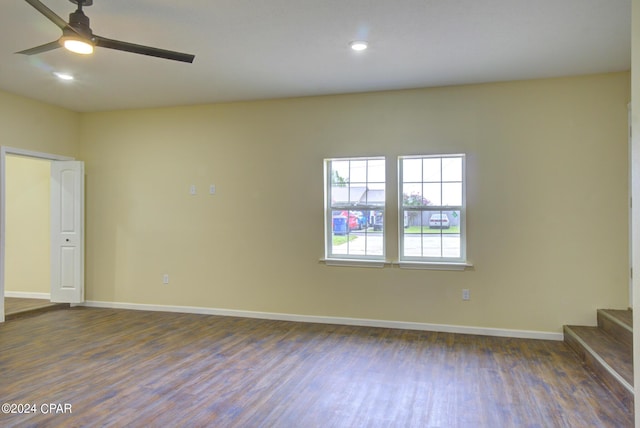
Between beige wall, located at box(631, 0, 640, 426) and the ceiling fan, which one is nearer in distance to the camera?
beige wall, located at box(631, 0, 640, 426)

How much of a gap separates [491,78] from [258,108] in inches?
109

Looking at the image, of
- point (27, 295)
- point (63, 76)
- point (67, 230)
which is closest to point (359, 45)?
point (63, 76)

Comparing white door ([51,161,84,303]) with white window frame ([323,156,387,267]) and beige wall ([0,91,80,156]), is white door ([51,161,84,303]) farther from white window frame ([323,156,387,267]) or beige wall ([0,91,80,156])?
white window frame ([323,156,387,267])

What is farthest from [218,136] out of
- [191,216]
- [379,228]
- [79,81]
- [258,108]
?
[379,228]

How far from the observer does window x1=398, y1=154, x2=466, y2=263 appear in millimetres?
4633

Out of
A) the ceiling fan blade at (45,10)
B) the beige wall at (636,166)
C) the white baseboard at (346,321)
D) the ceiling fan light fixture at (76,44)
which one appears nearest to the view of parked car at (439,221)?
the white baseboard at (346,321)

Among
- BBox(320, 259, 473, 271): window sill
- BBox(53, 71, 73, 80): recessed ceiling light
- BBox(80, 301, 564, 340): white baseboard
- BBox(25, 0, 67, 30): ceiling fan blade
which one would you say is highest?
BBox(53, 71, 73, 80): recessed ceiling light

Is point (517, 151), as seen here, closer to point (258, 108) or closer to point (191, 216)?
point (258, 108)

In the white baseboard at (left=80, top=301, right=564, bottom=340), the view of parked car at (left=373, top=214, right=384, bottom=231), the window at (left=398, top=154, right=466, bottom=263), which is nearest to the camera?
the white baseboard at (left=80, top=301, right=564, bottom=340)

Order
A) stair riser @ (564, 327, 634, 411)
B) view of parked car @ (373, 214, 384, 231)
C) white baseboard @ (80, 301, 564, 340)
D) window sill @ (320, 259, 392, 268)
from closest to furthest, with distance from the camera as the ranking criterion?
stair riser @ (564, 327, 634, 411), white baseboard @ (80, 301, 564, 340), window sill @ (320, 259, 392, 268), view of parked car @ (373, 214, 384, 231)

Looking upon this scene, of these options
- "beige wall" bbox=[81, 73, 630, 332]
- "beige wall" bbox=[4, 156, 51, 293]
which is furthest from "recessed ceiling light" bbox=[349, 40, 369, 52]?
"beige wall" bbox=[4, 156, 51, 293]

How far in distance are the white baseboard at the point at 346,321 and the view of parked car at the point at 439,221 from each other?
1118mm

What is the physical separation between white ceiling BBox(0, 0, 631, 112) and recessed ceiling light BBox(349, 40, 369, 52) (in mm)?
70

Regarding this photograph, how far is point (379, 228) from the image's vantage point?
193 inches
